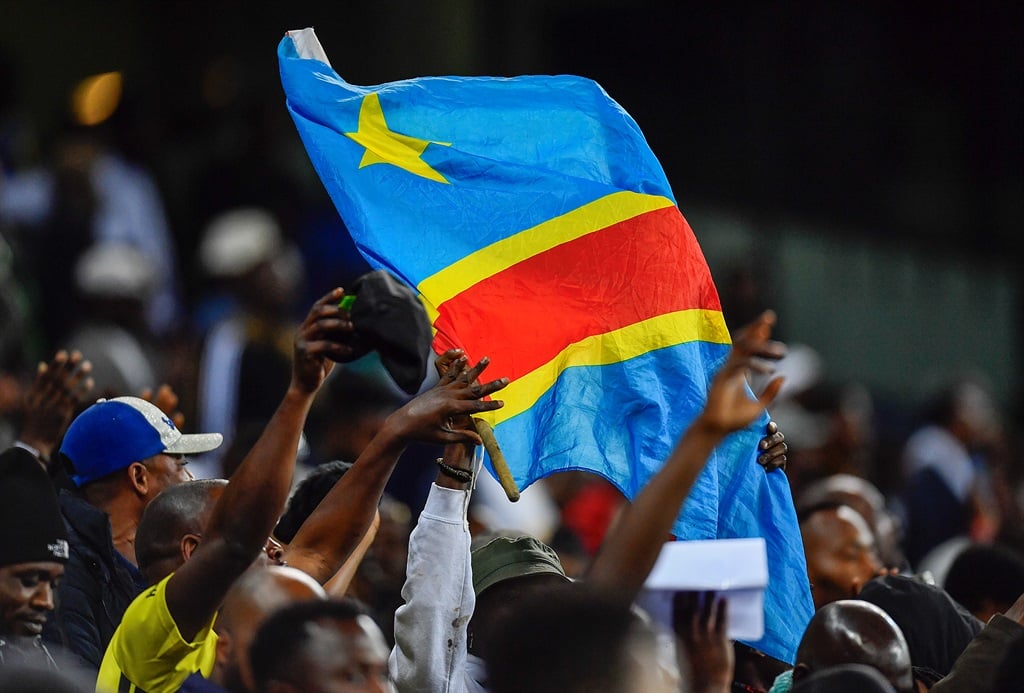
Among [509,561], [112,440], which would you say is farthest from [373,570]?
[509,561]

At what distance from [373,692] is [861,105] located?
13.7 m

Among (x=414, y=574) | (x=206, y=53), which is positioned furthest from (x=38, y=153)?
(x=414, y=574)

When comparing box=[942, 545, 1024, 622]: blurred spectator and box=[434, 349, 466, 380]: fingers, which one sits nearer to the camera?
box=[434, 349, 466, 380]: fingers

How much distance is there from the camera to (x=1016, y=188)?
17703 millimetres

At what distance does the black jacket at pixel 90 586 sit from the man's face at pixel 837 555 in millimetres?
2627

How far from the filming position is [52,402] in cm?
629

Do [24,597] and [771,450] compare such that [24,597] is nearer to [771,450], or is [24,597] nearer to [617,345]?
[617,345]

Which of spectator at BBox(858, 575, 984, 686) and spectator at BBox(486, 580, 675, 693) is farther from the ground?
spectator at BBox(486, 580, 675, 693)

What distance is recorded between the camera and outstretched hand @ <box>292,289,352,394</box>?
14.6ft

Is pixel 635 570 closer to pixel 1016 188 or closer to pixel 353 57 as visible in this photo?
pixel 353 57

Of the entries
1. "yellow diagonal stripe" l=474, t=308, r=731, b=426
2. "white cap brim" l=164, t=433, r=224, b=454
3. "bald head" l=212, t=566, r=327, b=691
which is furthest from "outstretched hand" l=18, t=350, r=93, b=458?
"bald head" l=212, t=566, r=327, b=691

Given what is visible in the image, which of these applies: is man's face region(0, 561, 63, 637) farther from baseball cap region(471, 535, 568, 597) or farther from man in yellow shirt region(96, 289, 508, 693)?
baseball cap region(471, 535, 568, 597)

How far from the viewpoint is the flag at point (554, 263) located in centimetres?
535

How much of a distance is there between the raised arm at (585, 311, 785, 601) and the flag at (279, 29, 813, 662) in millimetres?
1083
